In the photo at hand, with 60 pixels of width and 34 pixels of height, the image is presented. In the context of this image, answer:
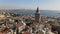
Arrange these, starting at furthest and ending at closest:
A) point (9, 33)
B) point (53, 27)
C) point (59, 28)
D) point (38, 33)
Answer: point (53, 27)
point (59, 28)
point (38, 33)
point (9, 33)

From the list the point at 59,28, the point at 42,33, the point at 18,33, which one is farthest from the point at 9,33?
the point at 59,28

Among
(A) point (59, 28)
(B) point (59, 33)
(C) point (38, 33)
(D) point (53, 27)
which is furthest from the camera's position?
(D) point (53, 27)

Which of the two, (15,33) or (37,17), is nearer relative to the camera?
(15,33)

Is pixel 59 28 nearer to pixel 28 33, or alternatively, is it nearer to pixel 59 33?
pixel 59 33

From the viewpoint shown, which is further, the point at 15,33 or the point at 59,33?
the point at 59,33

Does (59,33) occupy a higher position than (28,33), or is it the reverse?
(28,33)

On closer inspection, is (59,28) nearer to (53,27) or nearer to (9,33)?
(53,27)

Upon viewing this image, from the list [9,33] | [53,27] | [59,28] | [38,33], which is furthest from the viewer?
[53,27]

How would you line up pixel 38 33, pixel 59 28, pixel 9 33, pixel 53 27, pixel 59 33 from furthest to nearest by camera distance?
pixel 53 27 < pixel 59 28 < pixel 59 33 < pixel 38 33 < pixel 9 33

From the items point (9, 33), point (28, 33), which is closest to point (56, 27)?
point (28, 33)
